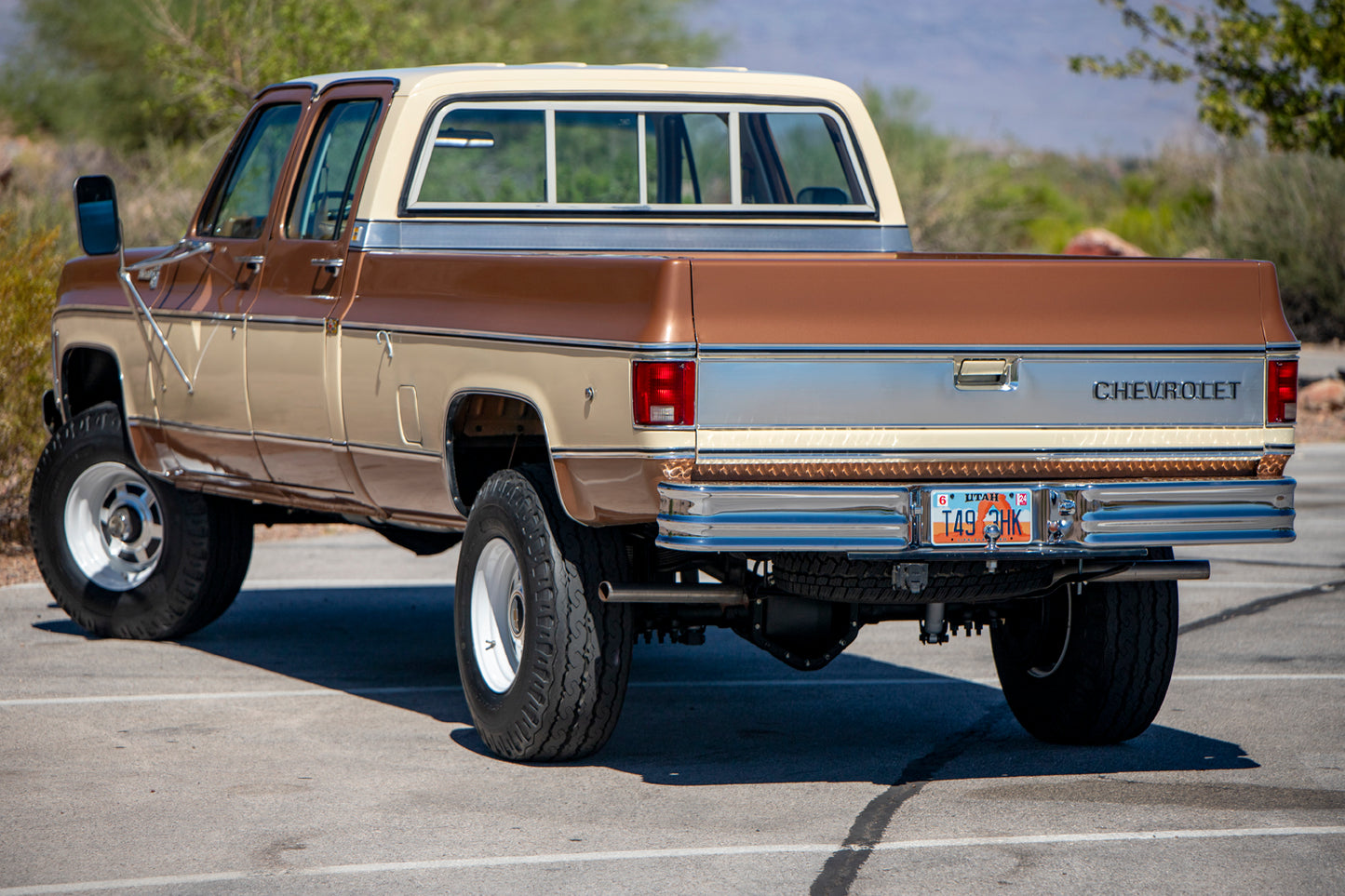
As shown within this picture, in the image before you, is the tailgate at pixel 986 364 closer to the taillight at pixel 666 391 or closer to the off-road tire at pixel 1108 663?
the taillight at pixel 666 391

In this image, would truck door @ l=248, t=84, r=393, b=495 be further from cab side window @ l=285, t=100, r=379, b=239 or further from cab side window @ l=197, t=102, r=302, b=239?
cab side window @ l=197, t=102, r=302, b=239

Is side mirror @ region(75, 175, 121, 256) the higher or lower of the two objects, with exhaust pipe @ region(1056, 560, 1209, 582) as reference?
higher


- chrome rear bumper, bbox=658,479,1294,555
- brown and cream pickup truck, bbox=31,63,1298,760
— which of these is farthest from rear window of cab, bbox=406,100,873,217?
chrome rear bumper, bbox=658,479,1294,555

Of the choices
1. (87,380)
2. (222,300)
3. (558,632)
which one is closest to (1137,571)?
(558,632)

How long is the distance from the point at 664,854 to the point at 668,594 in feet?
2.96

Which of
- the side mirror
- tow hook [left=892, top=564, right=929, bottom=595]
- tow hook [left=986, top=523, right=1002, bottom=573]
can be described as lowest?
tow hook [left=892, top=564, right=929, bottom=595]

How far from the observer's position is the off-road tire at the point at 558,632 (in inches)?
229

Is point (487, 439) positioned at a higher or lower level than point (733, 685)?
higher

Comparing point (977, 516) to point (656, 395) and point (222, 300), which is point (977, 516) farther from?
point (222, 300)

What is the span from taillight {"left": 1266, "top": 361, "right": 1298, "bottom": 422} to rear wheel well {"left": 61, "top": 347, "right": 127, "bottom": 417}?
16.9 feet

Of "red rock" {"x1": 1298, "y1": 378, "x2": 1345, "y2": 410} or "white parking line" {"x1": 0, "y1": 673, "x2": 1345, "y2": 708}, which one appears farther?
"red rock" {"x1": 1298, "y1": 378, "x2": 1345, "y2": 410}

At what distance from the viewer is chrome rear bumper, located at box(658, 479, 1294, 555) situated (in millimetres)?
5230

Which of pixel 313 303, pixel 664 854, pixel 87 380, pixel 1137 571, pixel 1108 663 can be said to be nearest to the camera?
pixel 664 854

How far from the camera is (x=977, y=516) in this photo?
5.46 metres
